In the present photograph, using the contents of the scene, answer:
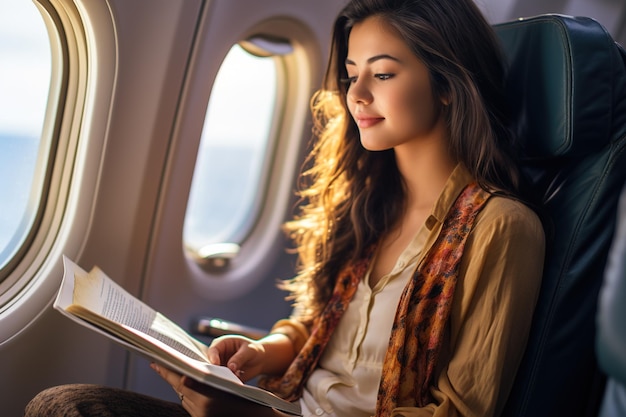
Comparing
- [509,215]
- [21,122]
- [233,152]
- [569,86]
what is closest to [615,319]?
[509,215]

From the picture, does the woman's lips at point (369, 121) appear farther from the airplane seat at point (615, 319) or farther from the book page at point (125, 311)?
the airplane seat at point (615, 319)

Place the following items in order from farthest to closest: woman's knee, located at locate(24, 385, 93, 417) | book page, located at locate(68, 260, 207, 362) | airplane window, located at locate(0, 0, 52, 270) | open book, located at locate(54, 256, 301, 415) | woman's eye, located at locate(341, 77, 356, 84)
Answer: airplane window, located at locate(0, 0, 52, 270), woman's eye, located at locate(341, 77, 356, 84), woman's knee, located at locate(24, 385, 93, 417), book page, located at locate(68, 260, 207, 362), open book, located at locate(54, 256, 301, 415)

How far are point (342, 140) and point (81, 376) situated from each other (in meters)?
1.05

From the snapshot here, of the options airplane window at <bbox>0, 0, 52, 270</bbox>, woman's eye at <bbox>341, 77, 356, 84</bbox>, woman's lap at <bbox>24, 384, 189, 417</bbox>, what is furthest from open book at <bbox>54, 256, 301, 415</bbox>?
woman's eye at <bbox>341, 77, 356, 84</bbox>

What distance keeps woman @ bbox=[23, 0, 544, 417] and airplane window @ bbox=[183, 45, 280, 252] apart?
0.66m

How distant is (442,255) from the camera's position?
5.25 ft

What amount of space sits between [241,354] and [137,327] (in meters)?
0.37

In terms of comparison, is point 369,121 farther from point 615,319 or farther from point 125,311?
point 615,319

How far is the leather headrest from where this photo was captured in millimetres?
1535

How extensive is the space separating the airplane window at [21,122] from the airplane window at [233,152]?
0.66m

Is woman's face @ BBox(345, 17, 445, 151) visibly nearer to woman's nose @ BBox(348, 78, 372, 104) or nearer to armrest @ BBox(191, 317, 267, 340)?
woman's nose @ BBox(348, 78, 372, 104)

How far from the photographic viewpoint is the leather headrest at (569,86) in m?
1.54

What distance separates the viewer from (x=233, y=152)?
2771 millimetres

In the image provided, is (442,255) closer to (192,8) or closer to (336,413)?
(336,413)
